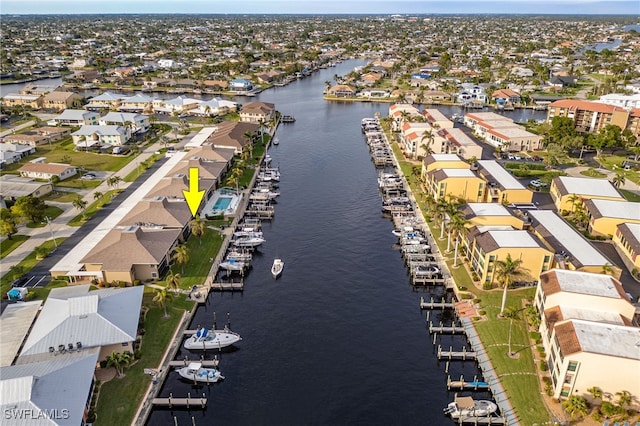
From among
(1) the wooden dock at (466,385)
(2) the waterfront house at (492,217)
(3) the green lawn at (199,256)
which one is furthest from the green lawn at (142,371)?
(2) the waterfront house at (492,217)

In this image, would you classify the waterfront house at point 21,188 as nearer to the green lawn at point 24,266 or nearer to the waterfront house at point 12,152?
the waterfront house at point 12,152

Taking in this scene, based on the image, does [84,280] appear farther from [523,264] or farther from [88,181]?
[523,264]

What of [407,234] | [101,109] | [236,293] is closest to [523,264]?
[407,234]

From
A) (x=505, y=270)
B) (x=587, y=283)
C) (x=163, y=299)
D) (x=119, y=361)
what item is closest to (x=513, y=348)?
(x=505, y=270)

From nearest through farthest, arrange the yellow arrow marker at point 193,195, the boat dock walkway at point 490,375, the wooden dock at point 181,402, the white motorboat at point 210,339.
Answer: the boat dock walkway at point 490,375 → the wooden dock at point 181,402 → the white motorboat at point 210,339 → the yellow arrow marker at point 193,195

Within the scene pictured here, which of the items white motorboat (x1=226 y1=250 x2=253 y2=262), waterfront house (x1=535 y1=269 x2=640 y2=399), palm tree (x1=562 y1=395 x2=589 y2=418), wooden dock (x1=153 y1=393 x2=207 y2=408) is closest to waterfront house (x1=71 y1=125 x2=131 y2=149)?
white motorboat (x1=226 y1=250 x2=253 y2=262)

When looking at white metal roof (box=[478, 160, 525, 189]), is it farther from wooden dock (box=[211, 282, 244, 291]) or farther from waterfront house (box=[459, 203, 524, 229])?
wooden dock (box=[211, 282, 244, 291])

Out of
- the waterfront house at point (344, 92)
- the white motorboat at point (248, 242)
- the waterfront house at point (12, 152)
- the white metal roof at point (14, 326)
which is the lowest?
the white motorboat at point (248, 242)

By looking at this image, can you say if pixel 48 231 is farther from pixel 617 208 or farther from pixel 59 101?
pixel 59 101
